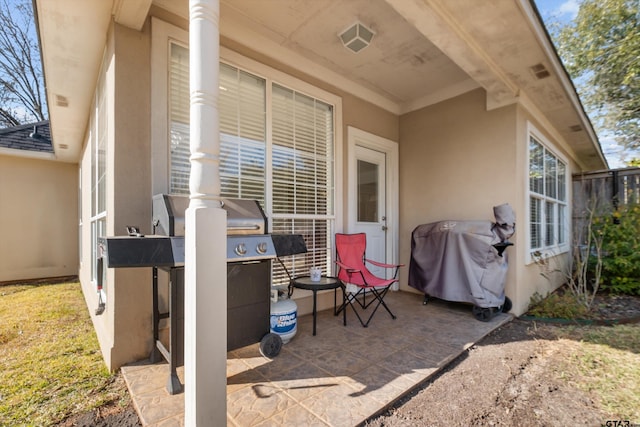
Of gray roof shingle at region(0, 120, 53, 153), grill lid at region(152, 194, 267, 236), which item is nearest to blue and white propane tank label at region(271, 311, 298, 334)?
grill lid at region(152, 194, 267, 236)

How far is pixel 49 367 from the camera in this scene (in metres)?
2.28

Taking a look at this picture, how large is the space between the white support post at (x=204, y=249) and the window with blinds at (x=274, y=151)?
4.50 ft

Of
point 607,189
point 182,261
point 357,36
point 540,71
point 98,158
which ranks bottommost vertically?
point 182,261

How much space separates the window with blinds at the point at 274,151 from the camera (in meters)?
2.61

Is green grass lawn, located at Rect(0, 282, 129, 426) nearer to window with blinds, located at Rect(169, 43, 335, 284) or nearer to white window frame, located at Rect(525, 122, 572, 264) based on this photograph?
window with blinds, located at Rect(169, 43, 335, 284)

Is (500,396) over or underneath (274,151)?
underneath

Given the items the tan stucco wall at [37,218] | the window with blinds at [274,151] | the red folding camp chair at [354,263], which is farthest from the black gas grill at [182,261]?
the tan stucco wall at [37,218]

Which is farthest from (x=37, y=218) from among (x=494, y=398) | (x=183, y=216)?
(x=494, y=398)

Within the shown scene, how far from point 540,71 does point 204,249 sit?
3.96m

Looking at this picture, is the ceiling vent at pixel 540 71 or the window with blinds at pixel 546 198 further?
the window with blinds at pixel 546 198

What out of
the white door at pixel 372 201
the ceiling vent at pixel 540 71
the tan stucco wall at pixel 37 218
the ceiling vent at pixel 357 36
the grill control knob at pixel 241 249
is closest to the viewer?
the grill control knob at pixel 241 249

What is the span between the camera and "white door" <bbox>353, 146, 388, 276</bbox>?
434 centimetres

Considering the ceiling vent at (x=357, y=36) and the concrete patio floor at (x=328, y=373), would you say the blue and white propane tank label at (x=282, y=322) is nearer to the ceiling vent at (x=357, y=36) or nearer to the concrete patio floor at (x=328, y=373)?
the concrete patio floor at (x=328, y=373)

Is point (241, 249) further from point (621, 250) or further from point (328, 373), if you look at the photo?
point (621, 250)
